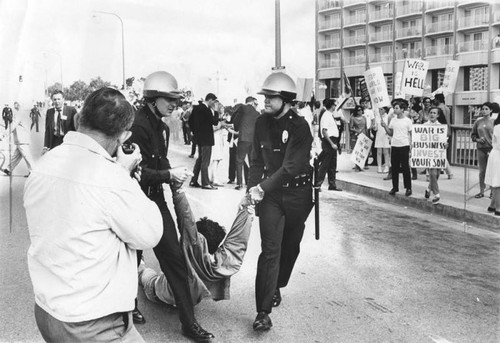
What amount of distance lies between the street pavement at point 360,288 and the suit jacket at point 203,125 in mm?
2271

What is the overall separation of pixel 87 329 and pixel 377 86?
1012cm

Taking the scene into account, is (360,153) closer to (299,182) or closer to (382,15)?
(299,182)

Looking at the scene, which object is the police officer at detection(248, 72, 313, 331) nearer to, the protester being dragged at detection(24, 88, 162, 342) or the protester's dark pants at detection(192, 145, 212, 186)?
the protester being dragged at detection(24, 88, 162, 342)

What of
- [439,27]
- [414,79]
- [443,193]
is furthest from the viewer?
[439,27]

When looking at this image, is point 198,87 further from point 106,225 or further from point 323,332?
point 106,225

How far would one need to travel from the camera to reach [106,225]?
6.31 ft

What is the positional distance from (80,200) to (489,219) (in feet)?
22.4

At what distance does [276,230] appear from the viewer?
3.89 meters

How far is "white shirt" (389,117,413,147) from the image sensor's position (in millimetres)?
9633

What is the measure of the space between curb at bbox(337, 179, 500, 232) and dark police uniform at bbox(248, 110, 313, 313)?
4.37 metres

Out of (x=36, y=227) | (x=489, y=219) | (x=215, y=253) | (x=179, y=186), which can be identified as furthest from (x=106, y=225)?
(x=489, y=219)

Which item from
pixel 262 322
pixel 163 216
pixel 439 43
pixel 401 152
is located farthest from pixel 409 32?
pixel 163 216

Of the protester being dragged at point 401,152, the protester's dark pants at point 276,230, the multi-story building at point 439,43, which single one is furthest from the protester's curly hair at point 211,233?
the multi-story building at point 439,43

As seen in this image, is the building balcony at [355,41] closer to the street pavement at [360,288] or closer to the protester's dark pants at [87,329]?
the street pavement at [360,288]
